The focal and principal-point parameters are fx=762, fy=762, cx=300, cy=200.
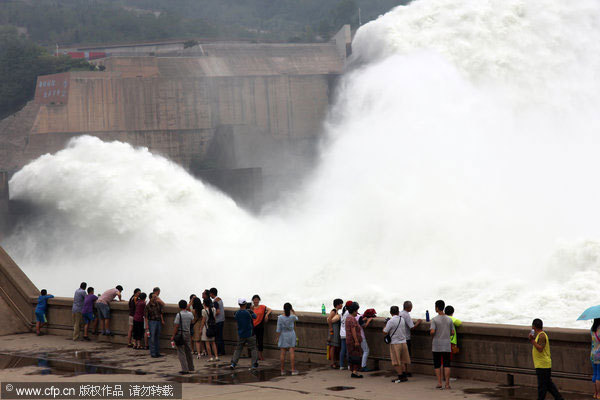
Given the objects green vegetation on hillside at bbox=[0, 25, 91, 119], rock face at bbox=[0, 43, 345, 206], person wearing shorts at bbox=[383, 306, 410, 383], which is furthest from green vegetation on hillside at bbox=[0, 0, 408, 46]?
person wearing shorts at bbox=[383, 306, 410, 383]

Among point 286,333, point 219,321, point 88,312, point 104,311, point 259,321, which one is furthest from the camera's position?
point 88,312

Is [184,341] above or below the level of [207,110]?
below

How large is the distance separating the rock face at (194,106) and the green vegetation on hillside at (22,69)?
1093cm

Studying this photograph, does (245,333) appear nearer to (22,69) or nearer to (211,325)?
(211,325)

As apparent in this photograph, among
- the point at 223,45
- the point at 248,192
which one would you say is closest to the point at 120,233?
the point at 248,192

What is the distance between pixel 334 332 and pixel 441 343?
5.86ft

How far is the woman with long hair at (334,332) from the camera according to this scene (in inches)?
406

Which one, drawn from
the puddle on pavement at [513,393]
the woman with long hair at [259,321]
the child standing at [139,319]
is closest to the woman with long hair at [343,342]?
the woman with long hair at [259,321]

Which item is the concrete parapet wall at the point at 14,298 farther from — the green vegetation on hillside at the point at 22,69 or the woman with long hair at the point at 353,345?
the green vegetation on hillside at the point at 22,69

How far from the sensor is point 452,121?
32.8 metres

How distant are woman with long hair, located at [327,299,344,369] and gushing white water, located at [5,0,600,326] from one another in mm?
7975

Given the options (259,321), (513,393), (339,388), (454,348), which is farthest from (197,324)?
(513,393)

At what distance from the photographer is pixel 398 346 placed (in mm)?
9430

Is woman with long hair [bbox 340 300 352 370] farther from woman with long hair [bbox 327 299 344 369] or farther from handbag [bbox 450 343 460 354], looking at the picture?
handbag [bbox 450 343 460 354]
